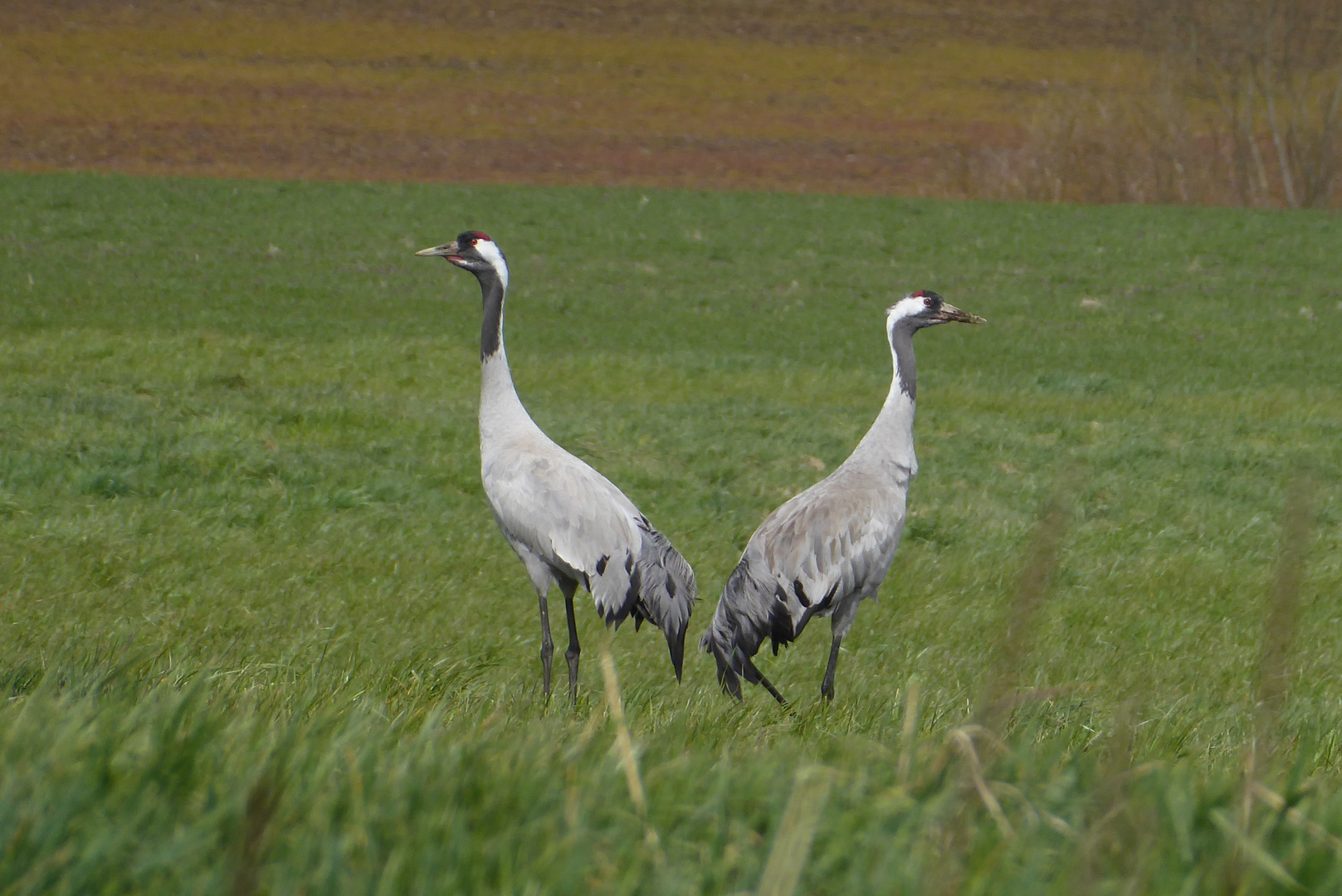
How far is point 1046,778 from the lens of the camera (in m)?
2.13

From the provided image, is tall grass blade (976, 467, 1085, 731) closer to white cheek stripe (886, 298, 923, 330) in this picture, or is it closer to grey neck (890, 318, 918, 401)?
grey neck (890, 318, 918, 401)

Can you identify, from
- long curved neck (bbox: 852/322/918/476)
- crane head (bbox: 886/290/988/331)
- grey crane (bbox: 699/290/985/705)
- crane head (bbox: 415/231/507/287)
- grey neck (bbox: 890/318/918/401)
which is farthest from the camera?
crane head (bbox: 415/231/507/287)

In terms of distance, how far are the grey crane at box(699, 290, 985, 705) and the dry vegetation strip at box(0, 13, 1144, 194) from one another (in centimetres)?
2769

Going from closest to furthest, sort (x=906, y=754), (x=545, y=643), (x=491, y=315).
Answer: (x=906, y=754)
(x=545, y=643)
(x=491, y=315)

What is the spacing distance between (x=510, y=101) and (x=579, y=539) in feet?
119

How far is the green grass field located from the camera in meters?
1.76

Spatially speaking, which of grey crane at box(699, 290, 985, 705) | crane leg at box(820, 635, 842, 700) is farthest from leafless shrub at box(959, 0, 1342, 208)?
crane leg at box(820, 635, 842, 700)

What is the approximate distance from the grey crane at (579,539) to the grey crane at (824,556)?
0.91 ft

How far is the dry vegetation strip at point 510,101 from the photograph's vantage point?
33719 millimetres

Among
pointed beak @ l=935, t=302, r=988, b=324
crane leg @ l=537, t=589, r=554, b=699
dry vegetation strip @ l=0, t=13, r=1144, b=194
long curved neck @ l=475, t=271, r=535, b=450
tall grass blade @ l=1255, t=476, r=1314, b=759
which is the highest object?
dry vegetation strip @ l=0, t=13, r=1144, b=194

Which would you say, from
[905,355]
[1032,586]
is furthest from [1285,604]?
[905,355]

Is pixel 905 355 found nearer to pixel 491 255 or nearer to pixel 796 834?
pixel 491 255

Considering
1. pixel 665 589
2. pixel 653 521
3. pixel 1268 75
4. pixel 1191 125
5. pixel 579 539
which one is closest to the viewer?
pixel 665 589

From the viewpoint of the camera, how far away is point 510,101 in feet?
132
